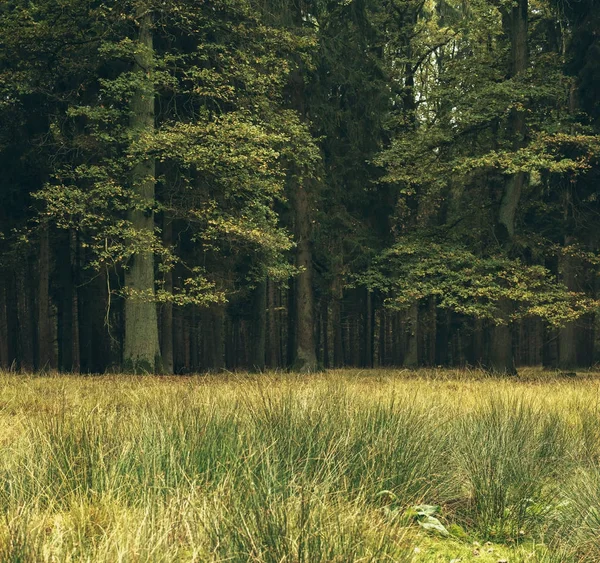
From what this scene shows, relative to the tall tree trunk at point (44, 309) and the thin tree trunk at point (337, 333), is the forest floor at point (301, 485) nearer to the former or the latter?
the tall tree trunk at point (44, 309)

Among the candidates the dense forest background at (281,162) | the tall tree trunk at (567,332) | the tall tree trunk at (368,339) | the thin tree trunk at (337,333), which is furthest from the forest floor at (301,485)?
the thin tree trunk at (337,333)

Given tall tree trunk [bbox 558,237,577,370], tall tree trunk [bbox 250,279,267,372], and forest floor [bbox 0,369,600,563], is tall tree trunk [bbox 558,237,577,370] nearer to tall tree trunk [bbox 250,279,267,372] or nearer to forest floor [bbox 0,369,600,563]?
tall tree trunk [bbox 250,279,267,372]

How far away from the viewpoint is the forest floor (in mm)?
3291

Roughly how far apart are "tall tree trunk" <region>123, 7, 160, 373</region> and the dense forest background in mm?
46

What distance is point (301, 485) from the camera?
4.27 meters

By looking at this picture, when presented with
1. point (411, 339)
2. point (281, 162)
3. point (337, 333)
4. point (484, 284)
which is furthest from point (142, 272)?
point (337, 333)

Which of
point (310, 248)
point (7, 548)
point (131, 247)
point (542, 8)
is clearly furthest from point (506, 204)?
point (7, 548)

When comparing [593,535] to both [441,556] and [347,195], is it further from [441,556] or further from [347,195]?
[347,195]

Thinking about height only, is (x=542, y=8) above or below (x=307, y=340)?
above

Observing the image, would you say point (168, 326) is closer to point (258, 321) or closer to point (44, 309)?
point (44, 309)

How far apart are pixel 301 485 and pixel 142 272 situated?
11.8 m

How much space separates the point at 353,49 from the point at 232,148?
10690mm

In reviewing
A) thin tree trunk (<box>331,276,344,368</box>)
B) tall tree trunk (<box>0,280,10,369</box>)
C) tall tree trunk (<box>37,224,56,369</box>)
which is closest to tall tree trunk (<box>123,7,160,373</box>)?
tall tree trunk (<box>37,224,56,369</box>)

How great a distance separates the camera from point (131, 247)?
14.5 meters
